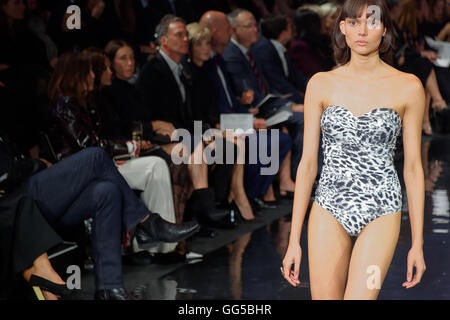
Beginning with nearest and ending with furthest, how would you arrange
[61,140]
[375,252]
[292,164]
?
[375,252], [61,140], [292,164]

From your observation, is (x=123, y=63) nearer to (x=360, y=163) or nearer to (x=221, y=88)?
(x=221, y=88)

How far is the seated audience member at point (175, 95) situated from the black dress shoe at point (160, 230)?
0.98m

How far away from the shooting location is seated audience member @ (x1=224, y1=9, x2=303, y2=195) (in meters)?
6.34

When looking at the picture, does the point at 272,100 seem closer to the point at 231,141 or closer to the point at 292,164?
the point at 231,141

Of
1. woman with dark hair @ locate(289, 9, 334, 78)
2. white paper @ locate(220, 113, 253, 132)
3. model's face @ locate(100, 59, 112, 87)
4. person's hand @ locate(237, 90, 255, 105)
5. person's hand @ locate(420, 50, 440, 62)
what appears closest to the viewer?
model's face @ locate(100, 59, 112, 87)

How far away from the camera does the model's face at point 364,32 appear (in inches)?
82.1

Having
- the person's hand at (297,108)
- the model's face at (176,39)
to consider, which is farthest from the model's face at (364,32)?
the person's hand at (297,108)

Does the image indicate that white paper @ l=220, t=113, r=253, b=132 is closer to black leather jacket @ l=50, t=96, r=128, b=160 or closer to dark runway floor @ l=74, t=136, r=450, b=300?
dark runway floor @ l=74, t=136, r=450, b=300

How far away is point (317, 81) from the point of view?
7.16ft

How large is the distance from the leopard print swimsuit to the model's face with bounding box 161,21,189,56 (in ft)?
11.4

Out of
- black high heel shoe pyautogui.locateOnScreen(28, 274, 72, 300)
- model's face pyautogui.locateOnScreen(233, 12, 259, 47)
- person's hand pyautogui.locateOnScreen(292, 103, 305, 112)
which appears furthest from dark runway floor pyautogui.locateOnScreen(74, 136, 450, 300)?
model's face pyautogui.locateOnScreen(233, 12, 259, 47)

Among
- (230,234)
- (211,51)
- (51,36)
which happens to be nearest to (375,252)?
(230,234)
